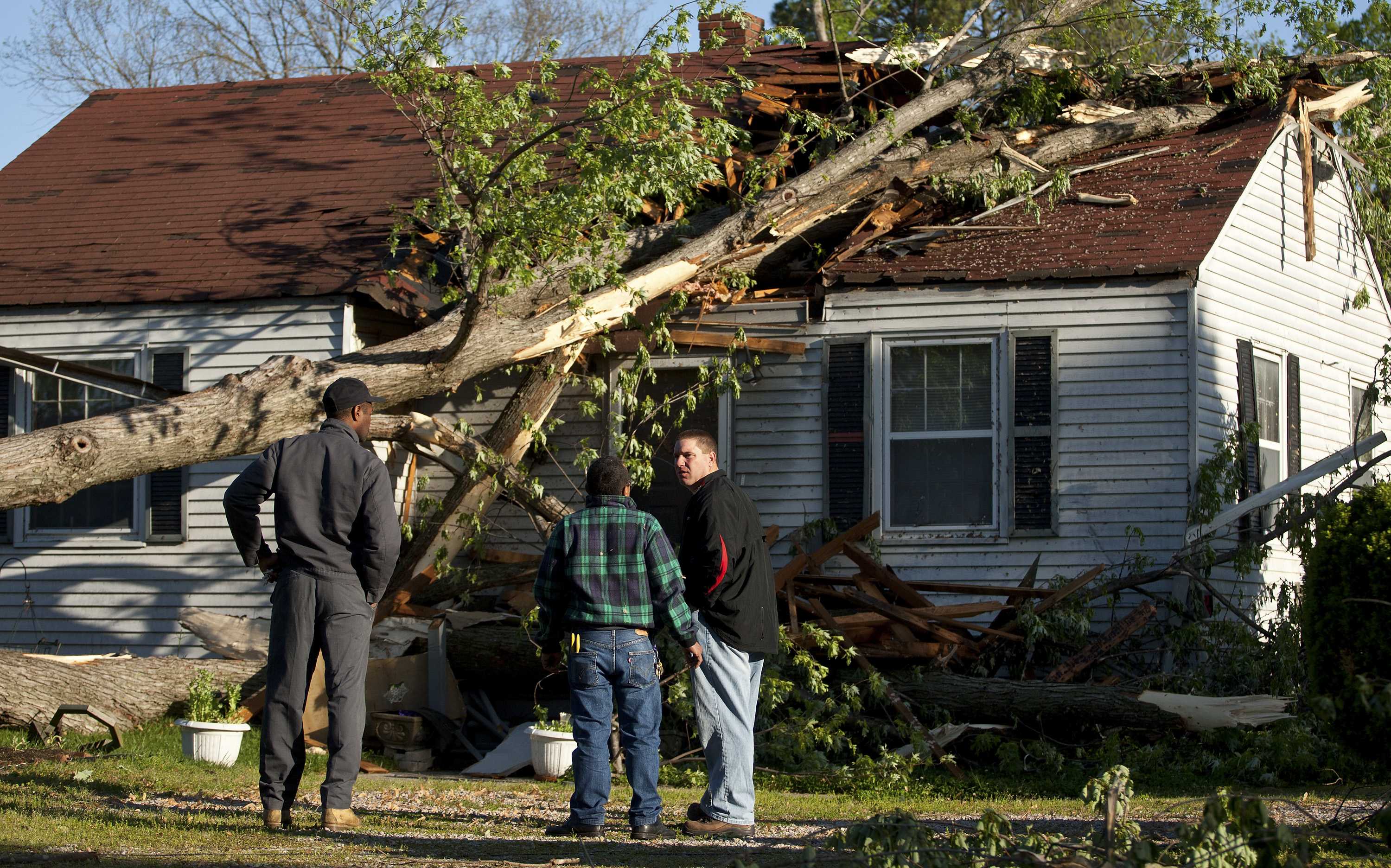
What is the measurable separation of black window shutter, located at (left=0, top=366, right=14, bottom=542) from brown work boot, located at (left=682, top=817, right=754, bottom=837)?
8.78 metres

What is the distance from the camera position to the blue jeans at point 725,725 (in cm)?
625

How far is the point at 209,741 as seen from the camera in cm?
872

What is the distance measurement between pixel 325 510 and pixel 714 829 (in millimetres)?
2193

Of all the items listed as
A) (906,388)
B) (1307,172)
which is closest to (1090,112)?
(1307,172)

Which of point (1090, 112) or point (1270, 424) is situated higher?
point (1090, 112)

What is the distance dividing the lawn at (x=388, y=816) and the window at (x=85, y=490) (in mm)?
3359

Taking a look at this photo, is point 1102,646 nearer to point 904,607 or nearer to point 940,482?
point 904,607

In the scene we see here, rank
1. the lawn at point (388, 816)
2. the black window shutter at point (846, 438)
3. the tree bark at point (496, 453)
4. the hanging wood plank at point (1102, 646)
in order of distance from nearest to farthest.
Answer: the lawn at point (388, 816) → the hanging wood plank at point (1102, 646) → the tree bark at point (496, 453) → the black window shutter at point (846, 438)

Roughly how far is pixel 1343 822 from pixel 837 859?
2492mm

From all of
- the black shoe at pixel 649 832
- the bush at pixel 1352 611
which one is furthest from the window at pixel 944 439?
the black shoe at pixel 649 832

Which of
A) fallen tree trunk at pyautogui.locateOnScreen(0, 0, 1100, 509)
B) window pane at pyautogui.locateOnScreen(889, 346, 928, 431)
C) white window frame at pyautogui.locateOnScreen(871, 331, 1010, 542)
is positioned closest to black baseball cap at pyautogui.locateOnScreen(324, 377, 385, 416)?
fallen tree trunk at pyautogui.locateOnScreen(0, 0, 1100, 509)

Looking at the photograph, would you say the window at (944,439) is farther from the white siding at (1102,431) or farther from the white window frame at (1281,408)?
the white window frame at (1281,408)

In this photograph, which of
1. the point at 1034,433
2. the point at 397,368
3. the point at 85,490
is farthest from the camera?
the point at 85,490

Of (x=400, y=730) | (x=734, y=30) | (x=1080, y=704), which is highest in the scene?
(x=734, y=30)
